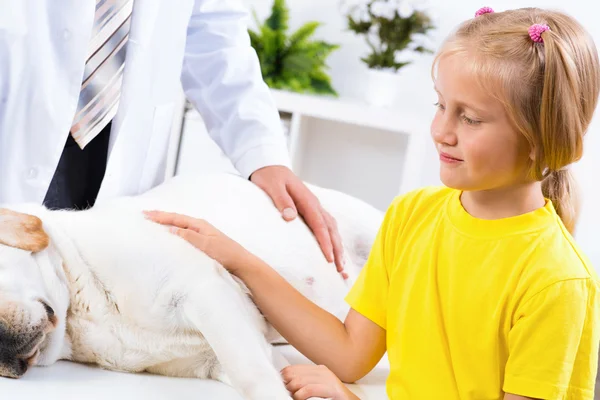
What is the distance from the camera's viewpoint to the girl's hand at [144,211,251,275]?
3.65 ft

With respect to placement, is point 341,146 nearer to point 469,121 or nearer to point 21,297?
point 469,121

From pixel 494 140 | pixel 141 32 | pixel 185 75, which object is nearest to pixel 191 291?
pixel 494 140

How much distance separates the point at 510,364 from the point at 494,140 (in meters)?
0.28

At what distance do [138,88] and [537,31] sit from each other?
0.78 m

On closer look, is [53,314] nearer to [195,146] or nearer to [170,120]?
[170,120]

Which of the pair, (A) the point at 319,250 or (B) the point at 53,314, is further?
(A) the point at 319,250

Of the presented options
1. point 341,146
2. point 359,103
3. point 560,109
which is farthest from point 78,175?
point 341,146

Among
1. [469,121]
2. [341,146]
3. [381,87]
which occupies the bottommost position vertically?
[341,146]

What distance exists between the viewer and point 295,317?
3.73ft

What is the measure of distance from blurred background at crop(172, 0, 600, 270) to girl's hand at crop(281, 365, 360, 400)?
2255 mm

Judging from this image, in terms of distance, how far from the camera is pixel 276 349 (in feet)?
3.96

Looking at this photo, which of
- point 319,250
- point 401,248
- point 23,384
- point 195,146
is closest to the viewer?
point 23,384

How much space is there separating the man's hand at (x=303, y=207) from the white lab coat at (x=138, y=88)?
5 centimetres

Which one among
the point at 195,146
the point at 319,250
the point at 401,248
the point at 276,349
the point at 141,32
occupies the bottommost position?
the point at 195,146
